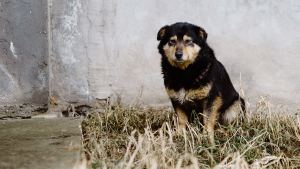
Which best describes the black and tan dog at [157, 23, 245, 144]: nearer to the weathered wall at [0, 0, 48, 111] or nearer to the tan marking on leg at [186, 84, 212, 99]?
the tan marking on leg at [186, 84, 212, 99]

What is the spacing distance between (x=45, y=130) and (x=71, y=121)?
45 centimetres

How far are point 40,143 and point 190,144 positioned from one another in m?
1.26

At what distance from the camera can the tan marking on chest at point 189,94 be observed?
10.0 ft

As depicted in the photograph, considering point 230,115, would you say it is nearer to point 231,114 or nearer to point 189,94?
point 231,114

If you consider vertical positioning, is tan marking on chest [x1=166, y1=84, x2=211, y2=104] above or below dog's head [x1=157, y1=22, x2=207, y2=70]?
below

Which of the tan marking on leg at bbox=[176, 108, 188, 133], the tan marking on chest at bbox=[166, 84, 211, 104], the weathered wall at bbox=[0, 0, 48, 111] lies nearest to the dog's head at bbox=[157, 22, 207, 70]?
the tan marking on chest at bbox=[166, 84, 211, 104]

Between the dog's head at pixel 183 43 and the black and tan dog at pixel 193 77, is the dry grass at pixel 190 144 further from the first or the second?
the dog's head at pixel 183 43

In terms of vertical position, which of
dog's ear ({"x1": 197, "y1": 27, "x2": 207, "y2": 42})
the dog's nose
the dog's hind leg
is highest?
dog's ear ({"x1": 197, "y1": 27, "x2": 207, "y2": 42})

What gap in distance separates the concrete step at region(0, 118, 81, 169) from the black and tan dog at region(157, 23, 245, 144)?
1.18 meters

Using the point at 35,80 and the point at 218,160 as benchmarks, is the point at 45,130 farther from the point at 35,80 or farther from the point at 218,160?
the point at 218,160

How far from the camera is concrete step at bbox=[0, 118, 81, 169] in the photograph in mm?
1772

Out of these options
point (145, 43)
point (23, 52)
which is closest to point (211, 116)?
point (145, 43)

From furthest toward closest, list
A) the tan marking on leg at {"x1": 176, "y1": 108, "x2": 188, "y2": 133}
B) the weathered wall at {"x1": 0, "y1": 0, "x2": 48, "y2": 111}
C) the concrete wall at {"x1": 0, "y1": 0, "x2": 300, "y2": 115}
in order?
the concrete wall at {"x1": 0, "y1": 0, "x2": 300, "y2": 115} → the weathered wall at {"x1": 0, "y1": 0, "x2": 48, "y2": 111} → the tan marking on leg at {"x1": 176, "y1": 108, "x2": 188, "y2": 133}

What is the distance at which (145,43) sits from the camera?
13.9 ft
